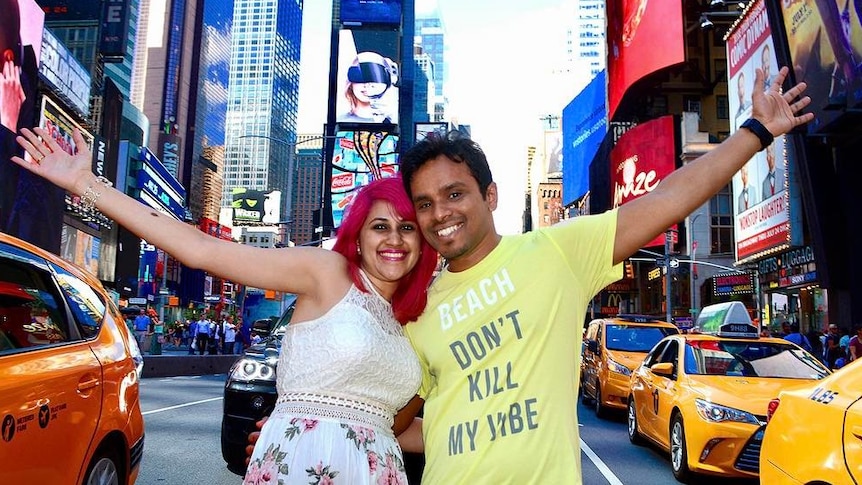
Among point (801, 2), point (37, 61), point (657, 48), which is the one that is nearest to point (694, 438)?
point (801, 2)

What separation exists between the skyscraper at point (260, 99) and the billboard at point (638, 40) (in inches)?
4443

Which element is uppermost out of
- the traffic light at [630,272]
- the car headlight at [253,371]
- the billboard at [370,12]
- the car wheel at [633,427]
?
the billboard at [370,12]

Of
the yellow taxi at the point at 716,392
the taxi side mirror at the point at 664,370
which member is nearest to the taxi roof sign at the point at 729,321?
the yellow taxi at the point at 716,392

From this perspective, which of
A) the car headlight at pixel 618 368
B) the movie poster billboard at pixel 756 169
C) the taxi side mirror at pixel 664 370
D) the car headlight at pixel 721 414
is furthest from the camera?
the movie poster billboard at pixel 756 169

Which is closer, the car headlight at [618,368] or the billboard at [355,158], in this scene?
the car headlight at [618,368]

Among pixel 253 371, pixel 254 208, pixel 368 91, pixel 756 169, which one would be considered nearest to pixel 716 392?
pixel 253 371

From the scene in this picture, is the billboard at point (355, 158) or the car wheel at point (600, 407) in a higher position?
the billboard at point (355, 158)

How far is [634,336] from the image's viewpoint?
13.3 meters

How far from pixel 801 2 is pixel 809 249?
944 cm

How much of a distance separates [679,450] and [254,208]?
94.5m

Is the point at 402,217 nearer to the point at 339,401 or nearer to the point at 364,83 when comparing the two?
the point at 339,401

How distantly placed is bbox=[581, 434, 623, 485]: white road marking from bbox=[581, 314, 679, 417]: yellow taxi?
2.66m

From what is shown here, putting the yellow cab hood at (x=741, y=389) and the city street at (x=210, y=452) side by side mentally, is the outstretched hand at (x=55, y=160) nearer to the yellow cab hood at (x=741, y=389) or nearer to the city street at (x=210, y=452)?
the city street at (x=210, y=452)

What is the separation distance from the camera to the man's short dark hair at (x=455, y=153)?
7.40 feet
